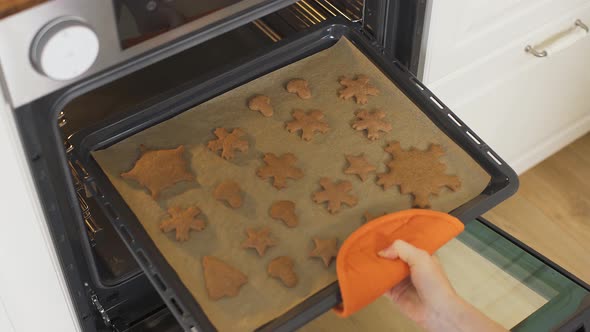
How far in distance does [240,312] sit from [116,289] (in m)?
0.28

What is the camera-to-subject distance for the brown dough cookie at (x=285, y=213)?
0.97m

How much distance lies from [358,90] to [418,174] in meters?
0.16

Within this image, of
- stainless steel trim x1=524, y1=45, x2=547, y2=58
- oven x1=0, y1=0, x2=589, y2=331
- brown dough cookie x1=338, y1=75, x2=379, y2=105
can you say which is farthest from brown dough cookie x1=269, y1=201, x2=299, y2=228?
stainless steel trim x1=524, y1=45, x2=547, y2=58

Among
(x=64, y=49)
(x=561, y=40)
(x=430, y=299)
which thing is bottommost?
(x=430, y=299)

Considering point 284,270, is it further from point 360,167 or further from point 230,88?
point 230,88

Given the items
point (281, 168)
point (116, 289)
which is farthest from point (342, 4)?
point (116, 289)

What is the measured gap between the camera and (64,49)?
816mm

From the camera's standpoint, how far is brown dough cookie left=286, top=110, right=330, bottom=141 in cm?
106

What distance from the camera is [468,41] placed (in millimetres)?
1273

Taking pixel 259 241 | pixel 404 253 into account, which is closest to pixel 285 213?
pixel 259 241

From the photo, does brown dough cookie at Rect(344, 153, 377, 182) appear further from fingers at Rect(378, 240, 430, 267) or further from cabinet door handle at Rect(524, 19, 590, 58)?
cabinet door handle at Rect(524, 19, 590, 58)

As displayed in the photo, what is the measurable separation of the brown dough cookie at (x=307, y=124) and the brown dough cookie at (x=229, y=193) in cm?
12

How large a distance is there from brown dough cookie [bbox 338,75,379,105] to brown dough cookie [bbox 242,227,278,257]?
260 mm

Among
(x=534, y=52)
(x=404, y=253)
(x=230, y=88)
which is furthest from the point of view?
(x=534, y=52)
